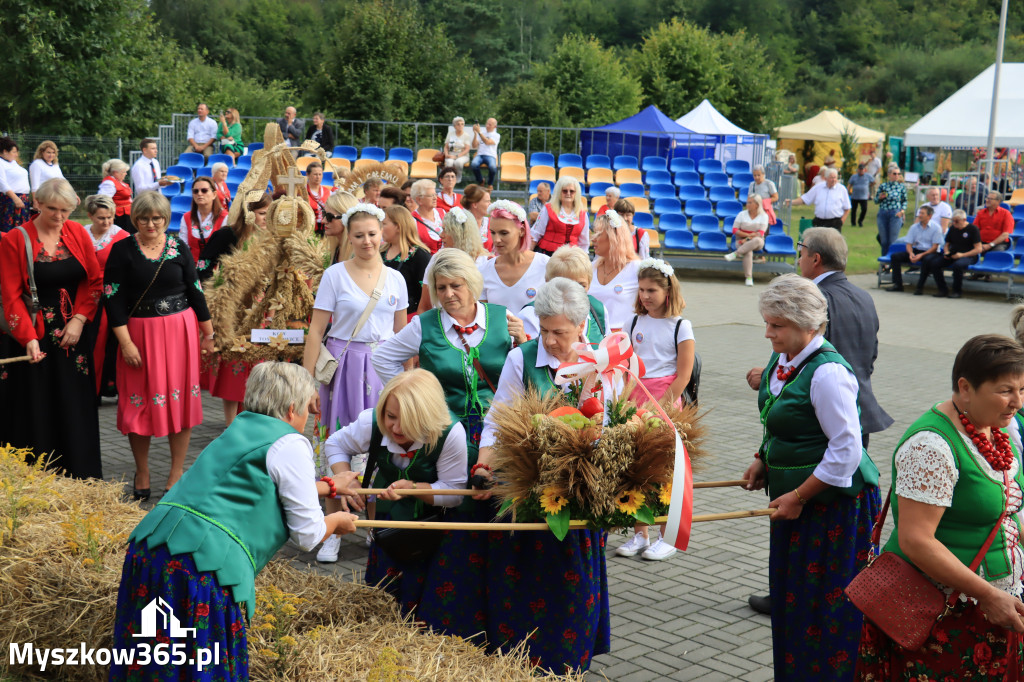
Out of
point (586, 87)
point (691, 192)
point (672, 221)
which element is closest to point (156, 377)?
point (672, 221)

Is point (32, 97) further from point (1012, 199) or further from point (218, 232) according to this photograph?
point (1012, 199)

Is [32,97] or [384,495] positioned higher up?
[32,97]

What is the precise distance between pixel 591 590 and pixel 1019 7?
7896 centimetres

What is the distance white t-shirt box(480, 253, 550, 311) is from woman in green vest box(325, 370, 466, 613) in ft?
6.10

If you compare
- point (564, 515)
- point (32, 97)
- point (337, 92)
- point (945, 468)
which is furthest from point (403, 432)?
point (337, 92)

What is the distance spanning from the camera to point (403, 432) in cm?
401

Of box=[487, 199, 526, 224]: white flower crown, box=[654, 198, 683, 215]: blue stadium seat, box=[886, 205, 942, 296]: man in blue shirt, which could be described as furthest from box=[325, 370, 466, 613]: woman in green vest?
box=[654, 198, 683, 215]: blue stadium seat

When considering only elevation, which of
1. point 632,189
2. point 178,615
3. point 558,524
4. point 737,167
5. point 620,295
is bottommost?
point 178,615

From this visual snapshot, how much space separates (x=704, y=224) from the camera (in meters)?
20.2

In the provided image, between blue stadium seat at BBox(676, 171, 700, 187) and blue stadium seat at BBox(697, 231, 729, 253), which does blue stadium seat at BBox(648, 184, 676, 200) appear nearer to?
blue stadium seat at BBox(676, 171, 700, 187)

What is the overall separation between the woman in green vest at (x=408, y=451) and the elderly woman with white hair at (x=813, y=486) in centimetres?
127

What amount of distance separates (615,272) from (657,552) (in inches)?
68.0

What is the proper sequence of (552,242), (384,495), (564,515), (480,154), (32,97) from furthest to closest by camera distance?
(32,97), (480,154), (552,242), (384,495), (564,515)

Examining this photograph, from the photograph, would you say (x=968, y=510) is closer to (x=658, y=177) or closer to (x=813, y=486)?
(x=813, y=486)
